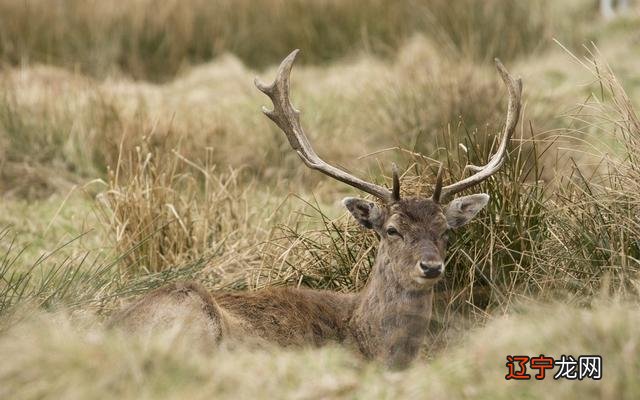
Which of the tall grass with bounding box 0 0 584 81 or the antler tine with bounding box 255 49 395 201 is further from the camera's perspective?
the tall grass with bounding box 0 0 584 81

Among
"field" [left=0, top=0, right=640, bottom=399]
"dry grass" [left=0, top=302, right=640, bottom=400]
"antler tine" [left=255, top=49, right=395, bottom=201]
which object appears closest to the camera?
"dry grass" [left=0, top=302, right=640, bottom=400]

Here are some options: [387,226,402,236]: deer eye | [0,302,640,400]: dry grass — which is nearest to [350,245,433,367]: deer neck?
[387,226,402,236]: deer eye

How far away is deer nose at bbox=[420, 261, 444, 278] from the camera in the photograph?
6.11m

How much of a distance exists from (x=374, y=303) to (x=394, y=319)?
0.49 feet

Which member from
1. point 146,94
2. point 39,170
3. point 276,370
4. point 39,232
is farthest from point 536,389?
point 146,94

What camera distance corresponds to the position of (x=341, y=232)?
745cm

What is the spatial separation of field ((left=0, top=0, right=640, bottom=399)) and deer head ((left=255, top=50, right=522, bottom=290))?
376 mm

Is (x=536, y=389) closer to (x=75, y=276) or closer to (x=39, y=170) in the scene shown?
(x=75, y=276)

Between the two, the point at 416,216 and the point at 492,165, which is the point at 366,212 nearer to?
the point at 416,216

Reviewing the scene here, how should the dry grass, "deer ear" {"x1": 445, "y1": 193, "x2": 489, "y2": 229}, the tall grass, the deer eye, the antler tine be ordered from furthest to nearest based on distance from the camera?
the tall grass
the antler tine
"deer ear" {"x1": 445, "y1": 193, "x2": 489, "y2": 229}
the deer eye
the dry grass

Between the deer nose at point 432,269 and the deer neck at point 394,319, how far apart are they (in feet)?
0.99

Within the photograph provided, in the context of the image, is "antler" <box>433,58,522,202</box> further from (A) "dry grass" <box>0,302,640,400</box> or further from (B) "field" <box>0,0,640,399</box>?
(A) "dry grass" <box>0,302,640,400</box>

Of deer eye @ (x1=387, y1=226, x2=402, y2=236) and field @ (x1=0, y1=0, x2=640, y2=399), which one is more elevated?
deer eye @ (x1=387, y1=226, x2=402, y2=236)

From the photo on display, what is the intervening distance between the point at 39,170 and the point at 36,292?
4.07 m
